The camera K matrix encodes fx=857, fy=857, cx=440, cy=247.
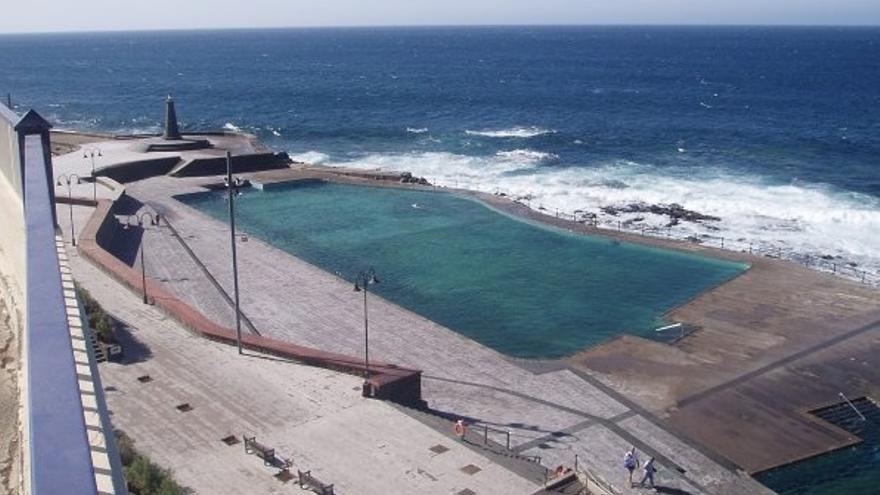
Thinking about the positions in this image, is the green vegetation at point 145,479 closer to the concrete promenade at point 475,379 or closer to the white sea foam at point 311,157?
the concrete promenade at point 475,379

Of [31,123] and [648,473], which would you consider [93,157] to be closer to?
[31,123]

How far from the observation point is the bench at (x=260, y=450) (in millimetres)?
17453

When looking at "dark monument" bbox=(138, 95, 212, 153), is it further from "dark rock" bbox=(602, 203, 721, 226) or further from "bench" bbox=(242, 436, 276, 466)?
"bench" bbox=(242, 436, 276, 466)

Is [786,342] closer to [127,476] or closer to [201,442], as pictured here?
[201,442]

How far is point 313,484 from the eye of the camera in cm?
1650

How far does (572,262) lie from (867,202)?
928 inches

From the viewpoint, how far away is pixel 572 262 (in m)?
38.5

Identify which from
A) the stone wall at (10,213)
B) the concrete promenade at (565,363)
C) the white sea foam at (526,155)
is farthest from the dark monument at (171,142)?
the stone wall at (10,213)

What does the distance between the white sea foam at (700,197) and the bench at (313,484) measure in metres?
29.3

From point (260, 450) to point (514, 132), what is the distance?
6617 cm

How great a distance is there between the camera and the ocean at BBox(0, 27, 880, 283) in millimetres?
49250

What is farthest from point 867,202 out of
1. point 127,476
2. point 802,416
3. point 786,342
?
point 127,476

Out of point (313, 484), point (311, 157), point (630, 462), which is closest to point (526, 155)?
point (311, 157)

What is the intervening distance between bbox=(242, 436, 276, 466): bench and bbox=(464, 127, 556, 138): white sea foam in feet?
205
